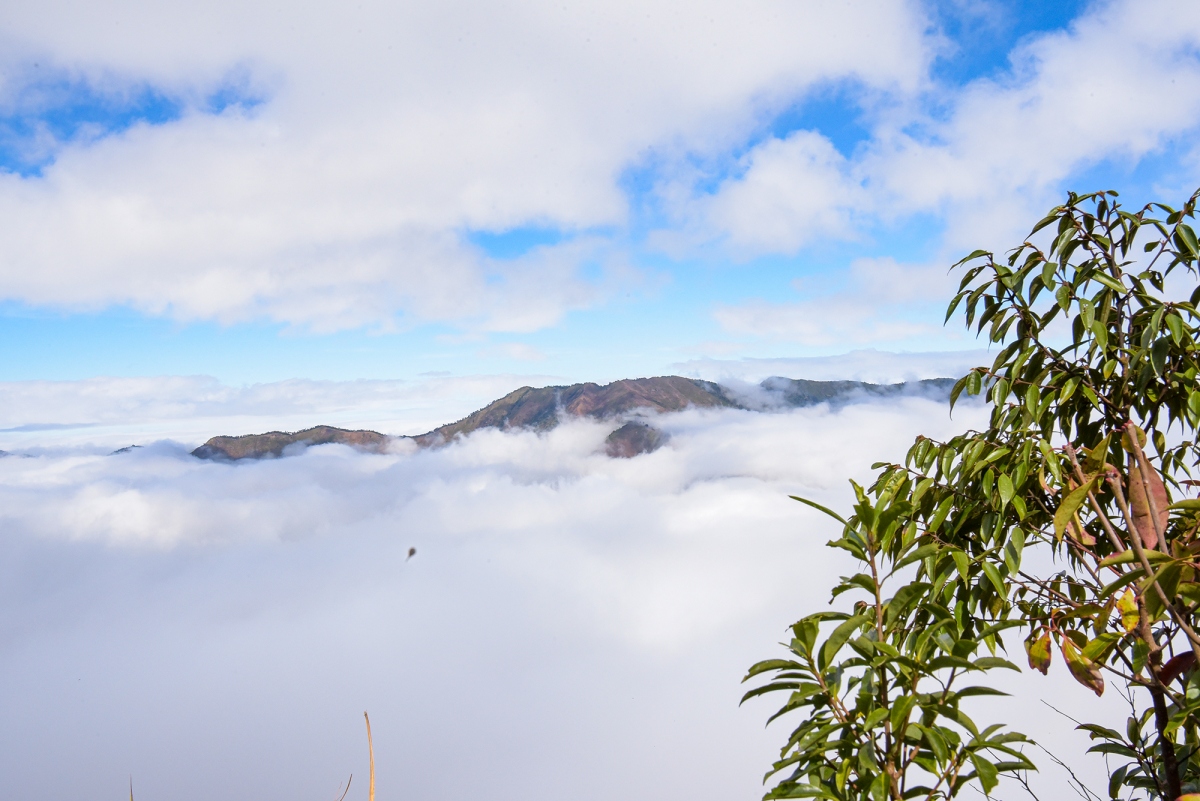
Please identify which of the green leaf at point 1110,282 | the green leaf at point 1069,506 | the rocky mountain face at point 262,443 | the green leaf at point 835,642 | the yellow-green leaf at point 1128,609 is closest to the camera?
the green leaf at point 835,642

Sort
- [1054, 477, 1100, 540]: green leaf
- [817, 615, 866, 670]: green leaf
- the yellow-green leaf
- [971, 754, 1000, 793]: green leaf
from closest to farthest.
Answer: [971, 754, 1000, 793]: green leaf < [817, 615, 866, 670]: green leaf < [1054, 477, 1100, 540]: green leaf < the yellow-green leaf

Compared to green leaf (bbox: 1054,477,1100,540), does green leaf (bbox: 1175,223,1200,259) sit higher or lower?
higher

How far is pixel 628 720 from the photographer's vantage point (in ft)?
597

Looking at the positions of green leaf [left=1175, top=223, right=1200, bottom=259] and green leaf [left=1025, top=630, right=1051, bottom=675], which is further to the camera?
green leaf [left=1175, top=223, right=1200, bottom=259]

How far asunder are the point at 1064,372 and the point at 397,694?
8987 inches

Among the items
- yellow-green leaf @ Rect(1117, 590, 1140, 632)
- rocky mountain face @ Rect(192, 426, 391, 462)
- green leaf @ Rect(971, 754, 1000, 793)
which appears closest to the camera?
green leaf @ Rect(971, 754, 1000, 793)

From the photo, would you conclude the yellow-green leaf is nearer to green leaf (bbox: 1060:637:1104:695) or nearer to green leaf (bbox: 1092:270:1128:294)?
green leaf (bbox: 1060:637:1104:695)

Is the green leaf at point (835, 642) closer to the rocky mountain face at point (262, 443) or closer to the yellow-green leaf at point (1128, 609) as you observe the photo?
the yellow-green leaf at point (1128, 609)

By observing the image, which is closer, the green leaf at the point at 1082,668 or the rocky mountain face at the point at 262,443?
the green leaf at the point at 1082,668

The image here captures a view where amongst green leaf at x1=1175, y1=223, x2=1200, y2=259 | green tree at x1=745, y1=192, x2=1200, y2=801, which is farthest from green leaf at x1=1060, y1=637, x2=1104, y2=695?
green leaf at x1=1175, y1=223, x2=1200, y2=259

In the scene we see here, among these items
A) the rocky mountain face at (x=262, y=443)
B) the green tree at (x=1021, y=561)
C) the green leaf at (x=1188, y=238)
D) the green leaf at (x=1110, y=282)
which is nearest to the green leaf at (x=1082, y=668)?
the green tree at (x=1021, y=561)

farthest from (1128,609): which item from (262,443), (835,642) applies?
(262,443)

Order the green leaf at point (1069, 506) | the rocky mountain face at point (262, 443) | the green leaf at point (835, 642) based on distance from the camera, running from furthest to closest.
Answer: the rocky mountain face at point (262, 443) → the green leaf at point (1069, 506) → the green leaf at point (835, 642)

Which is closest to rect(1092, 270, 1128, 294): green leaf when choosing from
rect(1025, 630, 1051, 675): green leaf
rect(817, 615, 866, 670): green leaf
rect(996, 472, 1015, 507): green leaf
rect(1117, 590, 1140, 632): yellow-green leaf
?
rect(996, 472, 1015, 507): green leaf
